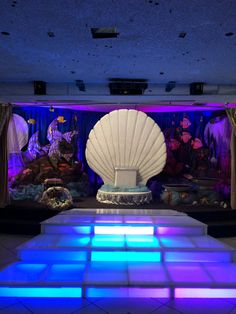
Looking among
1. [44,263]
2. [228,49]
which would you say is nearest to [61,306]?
[44,263]

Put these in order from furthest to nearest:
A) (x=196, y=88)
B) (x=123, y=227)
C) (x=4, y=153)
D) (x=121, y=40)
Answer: (x=4, y=153)
(x=196, y=88)
(x=123, y=227)
(x=121, y=40)

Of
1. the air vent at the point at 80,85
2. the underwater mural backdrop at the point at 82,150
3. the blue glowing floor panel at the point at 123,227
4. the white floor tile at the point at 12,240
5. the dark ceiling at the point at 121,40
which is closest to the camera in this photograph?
the dark ceiling at the point at 121,40

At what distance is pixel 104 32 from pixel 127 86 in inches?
72.4

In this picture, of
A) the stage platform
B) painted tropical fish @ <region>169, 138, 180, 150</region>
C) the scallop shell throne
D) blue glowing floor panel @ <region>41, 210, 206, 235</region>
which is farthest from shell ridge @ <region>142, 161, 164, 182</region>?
blue glowing floor panel @ <region>41, 210, 206, 235</region>

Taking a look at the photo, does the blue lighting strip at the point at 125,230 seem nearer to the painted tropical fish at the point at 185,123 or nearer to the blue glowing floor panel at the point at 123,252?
the blue glowing floor panel at the point at 123,252

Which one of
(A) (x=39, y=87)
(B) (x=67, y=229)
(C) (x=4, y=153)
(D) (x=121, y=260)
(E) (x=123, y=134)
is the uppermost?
(A) (x=39, y=87)

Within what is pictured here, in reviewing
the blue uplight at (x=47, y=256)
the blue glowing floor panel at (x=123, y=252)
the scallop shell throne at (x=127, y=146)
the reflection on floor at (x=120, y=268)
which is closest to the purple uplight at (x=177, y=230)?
the reflection on floor at (x=120, y=268)

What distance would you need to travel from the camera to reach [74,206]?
16.2 feet

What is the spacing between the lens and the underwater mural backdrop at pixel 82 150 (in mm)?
5930

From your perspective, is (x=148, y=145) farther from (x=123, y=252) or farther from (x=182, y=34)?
(x=182, y=34)

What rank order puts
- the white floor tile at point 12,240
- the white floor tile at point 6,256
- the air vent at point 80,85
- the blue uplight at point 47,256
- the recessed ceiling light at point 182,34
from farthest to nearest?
1. the air vent at point 80,85
2. the white floor tile at point 12,240
3. the white floor tile at point 6,256
4. the blue uplight at point 47,256
5. the recessed ceiling light at point 182,34

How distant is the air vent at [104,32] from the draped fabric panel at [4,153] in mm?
3005

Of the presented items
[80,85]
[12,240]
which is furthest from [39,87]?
[12,240]

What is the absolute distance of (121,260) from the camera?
2842mm
